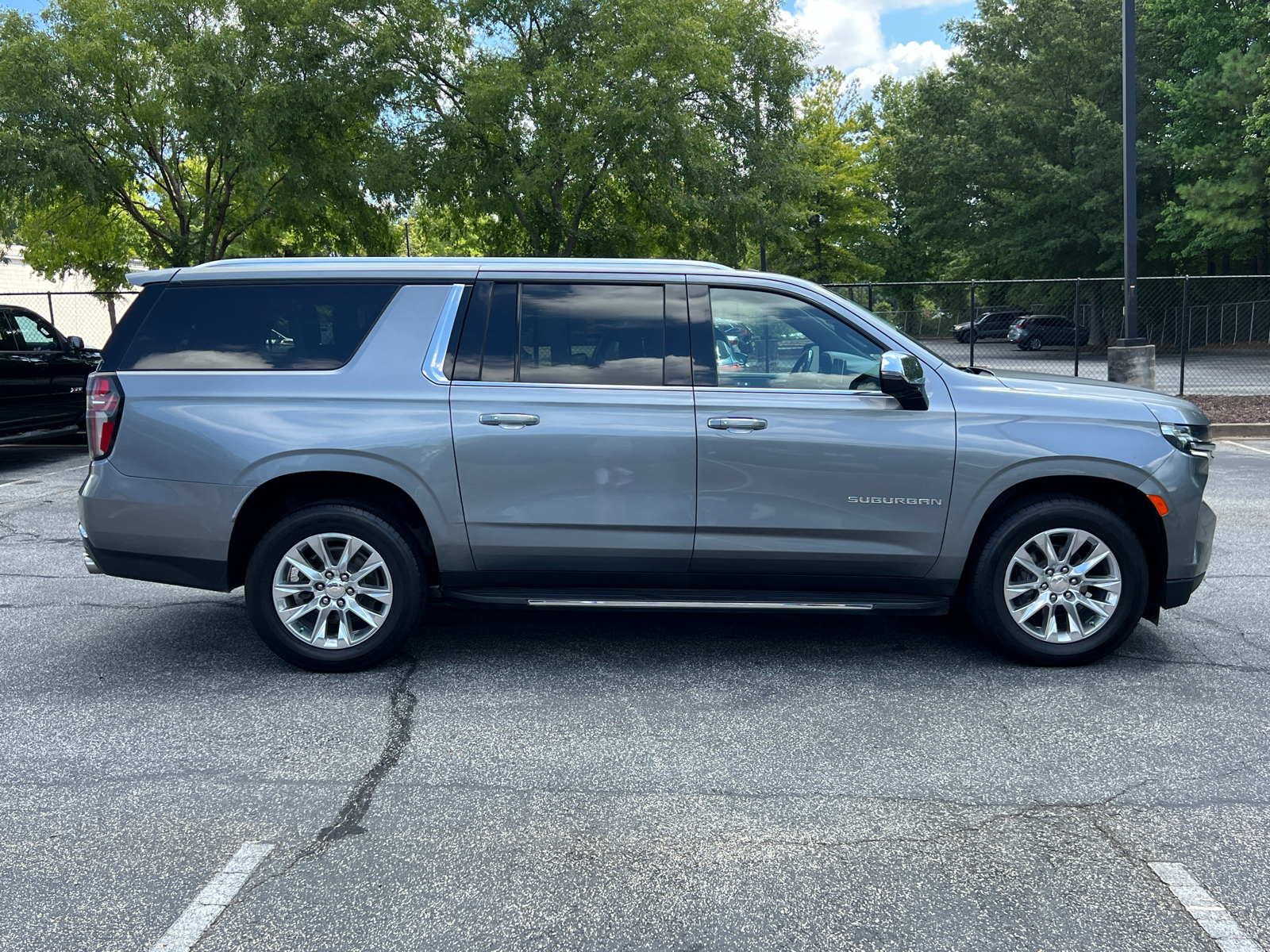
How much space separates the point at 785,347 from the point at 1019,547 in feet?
4.77

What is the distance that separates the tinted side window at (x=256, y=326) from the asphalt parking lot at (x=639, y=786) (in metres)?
1.52

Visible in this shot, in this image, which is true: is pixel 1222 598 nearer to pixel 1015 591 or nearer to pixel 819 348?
pixel 1015 591

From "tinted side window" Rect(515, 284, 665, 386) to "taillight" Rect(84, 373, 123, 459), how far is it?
6.32ft

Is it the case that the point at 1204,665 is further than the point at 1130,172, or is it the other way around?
the point at 1130,172

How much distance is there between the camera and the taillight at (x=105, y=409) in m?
4.98

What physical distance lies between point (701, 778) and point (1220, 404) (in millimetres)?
16348

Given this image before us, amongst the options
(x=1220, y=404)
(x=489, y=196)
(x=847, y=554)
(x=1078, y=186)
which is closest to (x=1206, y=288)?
(x=1078, y=186)

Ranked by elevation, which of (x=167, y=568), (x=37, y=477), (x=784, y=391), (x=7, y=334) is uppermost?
(x=7, y=334)

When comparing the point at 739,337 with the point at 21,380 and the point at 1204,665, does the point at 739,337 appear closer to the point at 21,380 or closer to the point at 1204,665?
the point at 1204,665

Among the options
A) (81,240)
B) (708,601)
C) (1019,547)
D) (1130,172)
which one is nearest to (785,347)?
(708,601)

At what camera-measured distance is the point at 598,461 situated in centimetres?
488

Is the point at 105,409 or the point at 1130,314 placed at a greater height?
the point at 1130,314

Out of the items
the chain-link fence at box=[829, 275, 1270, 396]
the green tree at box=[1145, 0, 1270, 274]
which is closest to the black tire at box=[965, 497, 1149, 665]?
the chain-link fence at box=[829, 275, 1270, 396]

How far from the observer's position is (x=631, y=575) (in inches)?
198
